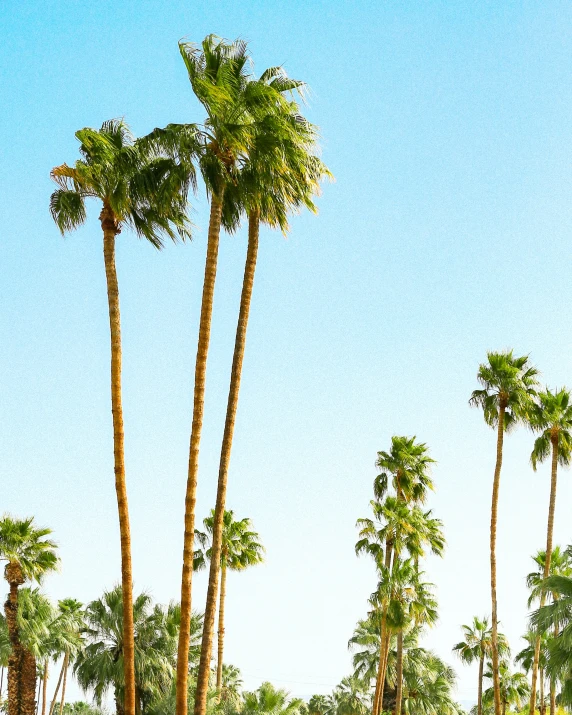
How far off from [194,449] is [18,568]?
20684 mm

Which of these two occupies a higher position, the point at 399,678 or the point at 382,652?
the point at 382,652

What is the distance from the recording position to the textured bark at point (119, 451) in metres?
17.1

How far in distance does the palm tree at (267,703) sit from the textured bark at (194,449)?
16179mm

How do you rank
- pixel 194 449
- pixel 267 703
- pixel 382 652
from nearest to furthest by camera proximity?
pixel 194 449 → pixel 267 703 → pixel 382 652

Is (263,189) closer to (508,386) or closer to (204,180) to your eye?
(204,180)

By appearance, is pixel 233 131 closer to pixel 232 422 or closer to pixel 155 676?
pixel 232 422

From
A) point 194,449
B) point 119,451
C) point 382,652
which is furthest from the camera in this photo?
point 382,652

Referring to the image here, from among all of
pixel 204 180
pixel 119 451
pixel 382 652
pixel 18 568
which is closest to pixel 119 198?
pixel 204 180

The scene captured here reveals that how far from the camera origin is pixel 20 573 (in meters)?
Answer: 34.6

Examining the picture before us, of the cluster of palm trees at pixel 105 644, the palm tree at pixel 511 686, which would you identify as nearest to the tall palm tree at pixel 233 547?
the cluster of palm trees at pixel 105 644

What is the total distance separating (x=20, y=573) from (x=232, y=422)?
776 inches

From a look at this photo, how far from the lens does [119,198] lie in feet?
59.2

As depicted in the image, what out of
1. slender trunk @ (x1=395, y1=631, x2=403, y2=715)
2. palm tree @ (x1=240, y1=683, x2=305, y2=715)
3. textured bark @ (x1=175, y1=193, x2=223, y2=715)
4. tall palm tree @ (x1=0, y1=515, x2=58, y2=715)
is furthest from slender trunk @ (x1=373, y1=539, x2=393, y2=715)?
textured bark @ (x1=175, y1=193, x2=223, y2=715)

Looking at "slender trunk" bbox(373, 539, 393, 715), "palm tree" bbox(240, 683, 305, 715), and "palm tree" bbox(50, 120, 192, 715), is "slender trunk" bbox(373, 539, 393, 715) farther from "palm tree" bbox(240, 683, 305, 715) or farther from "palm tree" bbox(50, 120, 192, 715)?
"palm tree" bbox(50, 120, 192, 715)
